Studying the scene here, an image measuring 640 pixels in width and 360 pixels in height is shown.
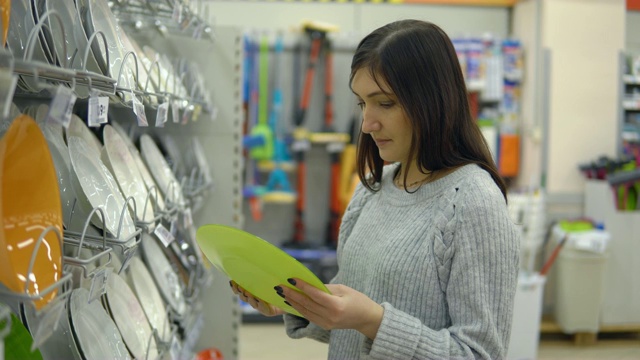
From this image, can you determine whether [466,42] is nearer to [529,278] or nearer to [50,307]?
[529,278]

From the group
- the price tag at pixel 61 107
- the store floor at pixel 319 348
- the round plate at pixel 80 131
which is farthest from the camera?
the store floor at pixel 319 348

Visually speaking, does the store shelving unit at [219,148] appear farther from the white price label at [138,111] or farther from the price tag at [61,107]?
the price tag at [61,107]

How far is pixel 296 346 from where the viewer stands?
184 inches

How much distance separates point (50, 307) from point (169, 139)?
181 centimetres

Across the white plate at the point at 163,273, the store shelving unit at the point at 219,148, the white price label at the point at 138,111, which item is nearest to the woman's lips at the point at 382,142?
the white price label at the point at 138,111

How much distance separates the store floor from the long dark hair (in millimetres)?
3150

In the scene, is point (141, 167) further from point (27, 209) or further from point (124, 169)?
point (27, 209)

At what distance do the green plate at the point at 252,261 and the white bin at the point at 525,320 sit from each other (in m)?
3.17

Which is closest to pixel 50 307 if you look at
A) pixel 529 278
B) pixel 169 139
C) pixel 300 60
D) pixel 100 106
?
pixel 100 106

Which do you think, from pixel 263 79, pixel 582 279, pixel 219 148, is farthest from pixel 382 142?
pixel 263 79

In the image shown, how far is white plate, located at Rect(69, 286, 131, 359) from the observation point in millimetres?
1401

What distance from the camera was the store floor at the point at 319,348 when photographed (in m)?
4.47

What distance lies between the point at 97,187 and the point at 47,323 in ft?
1.97

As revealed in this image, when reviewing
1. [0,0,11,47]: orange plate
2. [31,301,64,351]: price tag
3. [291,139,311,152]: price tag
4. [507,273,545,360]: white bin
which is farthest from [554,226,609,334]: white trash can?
[0,0,11,47]: orange plate
